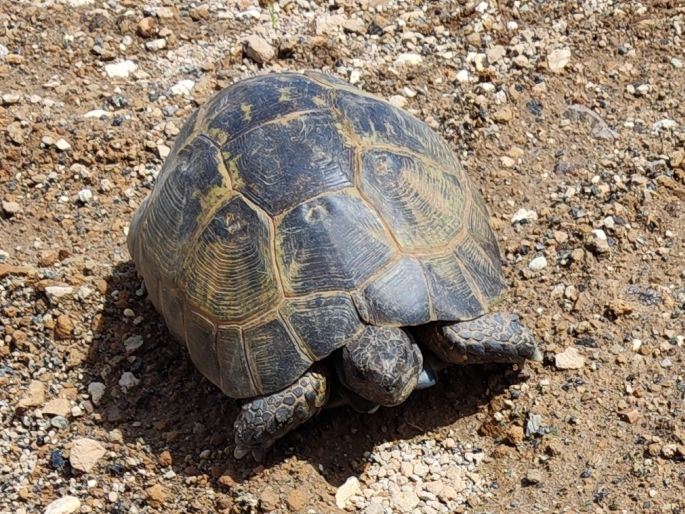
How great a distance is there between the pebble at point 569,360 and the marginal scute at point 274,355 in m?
1.35

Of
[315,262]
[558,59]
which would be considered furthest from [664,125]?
[315,262]

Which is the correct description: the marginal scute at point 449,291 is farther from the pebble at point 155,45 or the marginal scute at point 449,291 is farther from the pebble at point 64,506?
the pebble at point 155,45

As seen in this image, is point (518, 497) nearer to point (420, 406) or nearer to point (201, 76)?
point (420, 406)

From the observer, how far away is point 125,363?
5.30 m

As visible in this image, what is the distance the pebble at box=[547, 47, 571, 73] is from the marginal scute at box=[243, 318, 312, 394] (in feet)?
10.1

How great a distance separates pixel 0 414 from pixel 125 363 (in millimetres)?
667

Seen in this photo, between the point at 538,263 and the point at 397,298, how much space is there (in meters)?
1.32

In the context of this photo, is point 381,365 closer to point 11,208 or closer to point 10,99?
point 11,208

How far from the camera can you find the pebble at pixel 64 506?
466 centimetres

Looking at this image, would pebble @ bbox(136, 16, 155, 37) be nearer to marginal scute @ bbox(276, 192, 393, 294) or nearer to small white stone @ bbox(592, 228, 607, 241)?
marginal scute @ bbox(276, 192, 393, 294)

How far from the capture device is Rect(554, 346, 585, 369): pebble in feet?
16.5

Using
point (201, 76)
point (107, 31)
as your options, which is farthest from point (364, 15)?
point (107, 31)

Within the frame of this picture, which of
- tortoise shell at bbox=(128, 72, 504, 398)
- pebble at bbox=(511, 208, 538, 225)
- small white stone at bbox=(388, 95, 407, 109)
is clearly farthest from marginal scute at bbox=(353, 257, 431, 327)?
small white stone at bbox=(388, 95, 407, 109)

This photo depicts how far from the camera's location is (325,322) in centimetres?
443
